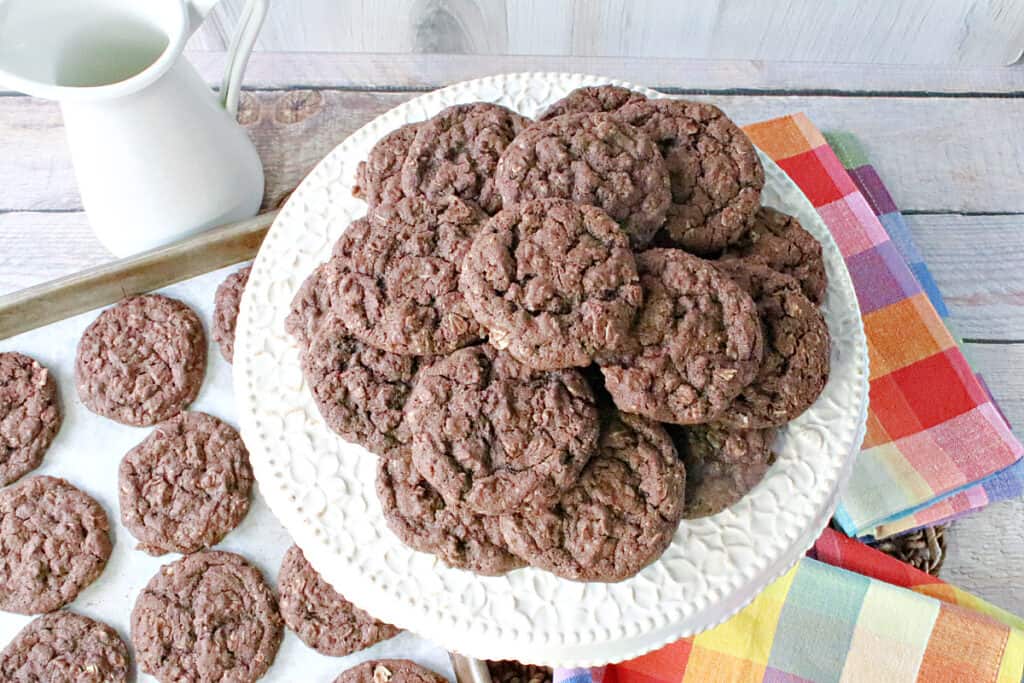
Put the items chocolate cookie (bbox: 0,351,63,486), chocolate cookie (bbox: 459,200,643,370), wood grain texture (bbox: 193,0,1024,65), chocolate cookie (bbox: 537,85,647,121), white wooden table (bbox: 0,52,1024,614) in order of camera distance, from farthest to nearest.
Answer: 1. wood grain texture (bbox: 193,0,1024,65)
2. white wooden table (bbox: 0,52,1024,614)
3. chocolate cookie (bbox: 0,351,63,486)
4. chocolate cookie (bbox: 537,85,647,121)
5. chocolate cookie (bbox: 459,200,643,370)

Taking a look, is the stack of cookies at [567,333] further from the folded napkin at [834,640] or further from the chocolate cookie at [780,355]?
the folded napkin at [834,640]

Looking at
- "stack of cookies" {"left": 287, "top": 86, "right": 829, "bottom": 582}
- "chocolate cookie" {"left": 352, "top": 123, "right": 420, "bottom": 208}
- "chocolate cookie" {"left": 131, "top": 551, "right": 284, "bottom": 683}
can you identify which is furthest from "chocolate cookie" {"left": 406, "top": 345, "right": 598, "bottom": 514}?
"chocolate cookie" {"left": 131, "top": 551, "right": 284, "bottom": 683}

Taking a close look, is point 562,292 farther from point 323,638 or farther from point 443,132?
point 323,638

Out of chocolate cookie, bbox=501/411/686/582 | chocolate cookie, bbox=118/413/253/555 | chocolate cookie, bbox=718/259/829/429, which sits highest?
chocolate cookie, bbox=718/259/829/429

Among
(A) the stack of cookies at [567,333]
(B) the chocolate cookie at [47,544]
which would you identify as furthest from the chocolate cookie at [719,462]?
(B) the chocolate cookie at [47,544]

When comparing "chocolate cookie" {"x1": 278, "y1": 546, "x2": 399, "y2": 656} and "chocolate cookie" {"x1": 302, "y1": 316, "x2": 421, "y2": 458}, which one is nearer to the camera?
"chocolate cookie" {"x1": 302, "y1": 316, "x2": 421, "y2": 458}

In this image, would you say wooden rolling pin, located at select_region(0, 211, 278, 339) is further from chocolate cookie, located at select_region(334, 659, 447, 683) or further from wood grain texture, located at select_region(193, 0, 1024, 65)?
chocolate cookie, located at select_region(334, 659, 447, 683)

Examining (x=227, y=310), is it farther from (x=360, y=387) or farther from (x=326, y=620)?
(x=360, y=387)
